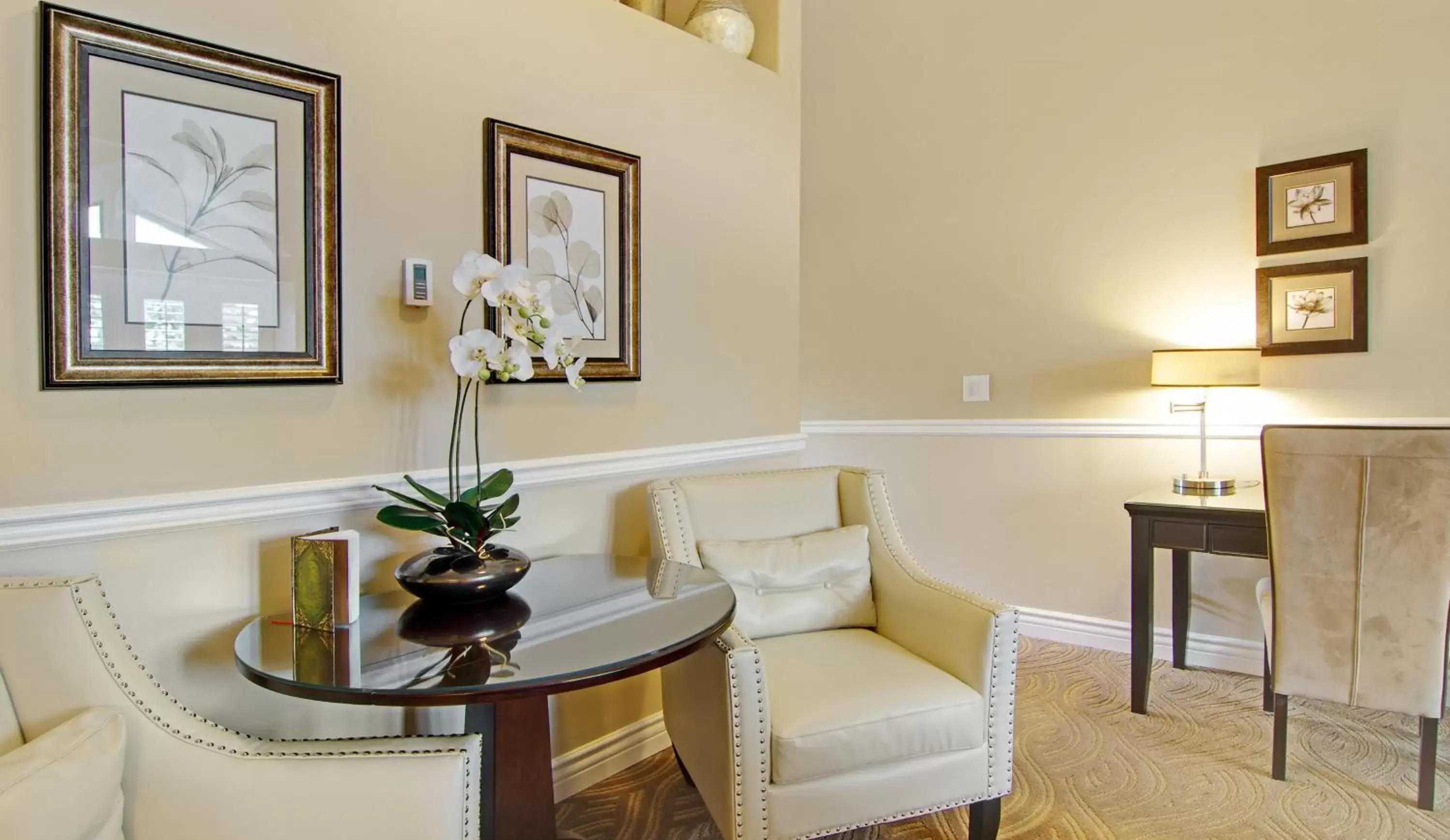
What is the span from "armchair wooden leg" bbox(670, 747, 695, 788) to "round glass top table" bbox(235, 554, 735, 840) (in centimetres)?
46

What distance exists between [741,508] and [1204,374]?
174 cm

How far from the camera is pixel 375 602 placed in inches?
63.4

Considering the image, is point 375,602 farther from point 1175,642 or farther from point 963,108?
point 963,108

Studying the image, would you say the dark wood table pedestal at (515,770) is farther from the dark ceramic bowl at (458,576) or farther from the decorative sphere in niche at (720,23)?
the decorative sphere in niche at (720,23)

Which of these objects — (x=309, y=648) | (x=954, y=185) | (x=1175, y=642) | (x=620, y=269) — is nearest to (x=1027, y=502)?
(x=1175, y=642)

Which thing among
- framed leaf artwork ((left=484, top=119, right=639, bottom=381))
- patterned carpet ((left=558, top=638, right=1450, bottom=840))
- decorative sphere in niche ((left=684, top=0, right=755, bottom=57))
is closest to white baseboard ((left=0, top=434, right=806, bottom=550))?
framed leaf artwork ((left=484, top=119, right=639, bottom=381))

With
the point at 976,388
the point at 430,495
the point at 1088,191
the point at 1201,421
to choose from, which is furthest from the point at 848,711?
the point at 1088,191

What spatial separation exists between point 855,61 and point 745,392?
2.17 m

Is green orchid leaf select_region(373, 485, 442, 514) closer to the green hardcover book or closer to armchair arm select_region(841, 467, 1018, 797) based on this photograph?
the green hardcover book

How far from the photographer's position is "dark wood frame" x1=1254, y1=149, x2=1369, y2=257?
2.74 metres

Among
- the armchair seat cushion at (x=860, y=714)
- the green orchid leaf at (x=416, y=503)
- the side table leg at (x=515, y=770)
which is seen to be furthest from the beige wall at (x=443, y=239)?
the armchair seat cushion at (x=860, y=714)

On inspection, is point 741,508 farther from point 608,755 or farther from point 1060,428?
point 1060,428

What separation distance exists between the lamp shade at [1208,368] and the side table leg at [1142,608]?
1.72 feet

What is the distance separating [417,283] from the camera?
175 cm
